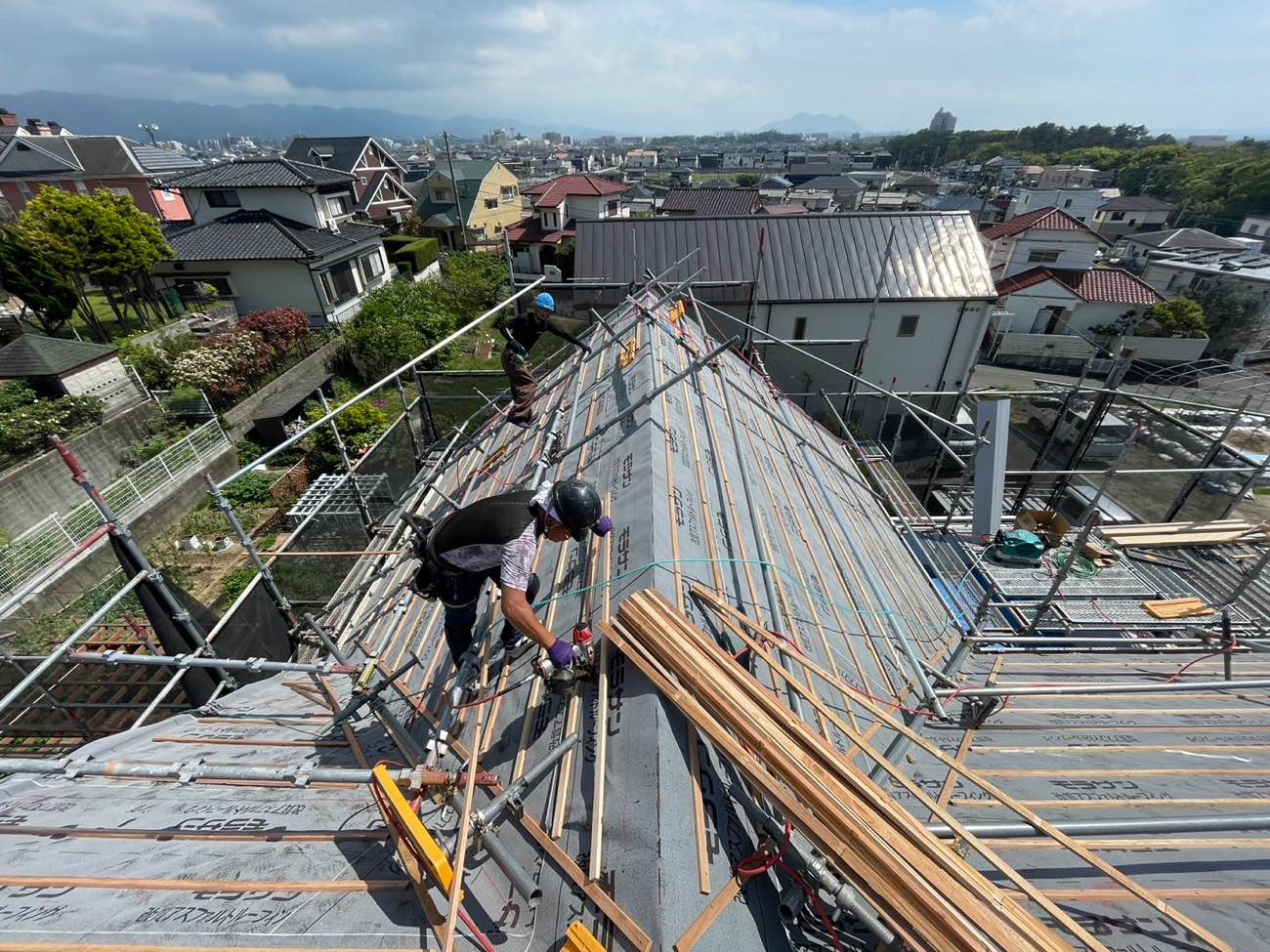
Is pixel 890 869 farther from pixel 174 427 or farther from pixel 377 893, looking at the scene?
pixel 174 427

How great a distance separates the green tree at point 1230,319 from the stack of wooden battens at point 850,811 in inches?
1766

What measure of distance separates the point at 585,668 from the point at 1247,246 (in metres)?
68.7

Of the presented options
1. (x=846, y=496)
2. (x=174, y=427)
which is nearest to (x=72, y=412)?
(x=174, y=427)

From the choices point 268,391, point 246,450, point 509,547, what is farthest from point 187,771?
point 268,391

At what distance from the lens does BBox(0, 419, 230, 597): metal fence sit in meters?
10.3

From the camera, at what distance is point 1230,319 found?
31.1 m

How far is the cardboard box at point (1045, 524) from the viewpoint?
11.4 m

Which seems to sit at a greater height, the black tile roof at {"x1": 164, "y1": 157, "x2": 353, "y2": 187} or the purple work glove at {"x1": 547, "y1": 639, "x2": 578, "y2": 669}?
the black tile roof at {"x1": 164, "y1": 157, "x2": 353, "y2": 187}

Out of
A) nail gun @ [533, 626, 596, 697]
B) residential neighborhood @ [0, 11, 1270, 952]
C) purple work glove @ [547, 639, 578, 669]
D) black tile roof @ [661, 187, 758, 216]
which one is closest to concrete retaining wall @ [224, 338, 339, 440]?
residential neighborhood @ [0, 11, 1270, 952]

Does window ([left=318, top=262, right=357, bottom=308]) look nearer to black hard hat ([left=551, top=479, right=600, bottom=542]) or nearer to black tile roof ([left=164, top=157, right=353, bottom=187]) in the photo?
black tile roof ([left=164, top=157, right=353, bottom=187])

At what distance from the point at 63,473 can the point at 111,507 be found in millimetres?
1354

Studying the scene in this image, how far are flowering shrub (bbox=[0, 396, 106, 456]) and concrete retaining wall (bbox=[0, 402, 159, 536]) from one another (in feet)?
1.11

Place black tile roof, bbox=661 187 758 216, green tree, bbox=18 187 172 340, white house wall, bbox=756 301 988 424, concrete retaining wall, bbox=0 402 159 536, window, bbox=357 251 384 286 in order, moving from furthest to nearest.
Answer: black tile roof, bbox=661 187 758 216, window, bbox=357 251 384 286, white house wall, bbox=756 301 988 424, green tree, bbox=18 187 172 340, concrete retaining wall, bbox=0 402 159 536

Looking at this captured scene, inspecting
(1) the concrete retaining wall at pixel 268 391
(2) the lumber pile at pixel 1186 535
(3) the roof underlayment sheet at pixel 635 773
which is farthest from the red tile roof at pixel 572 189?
(2) the lumber pile at pixel 1186 535
